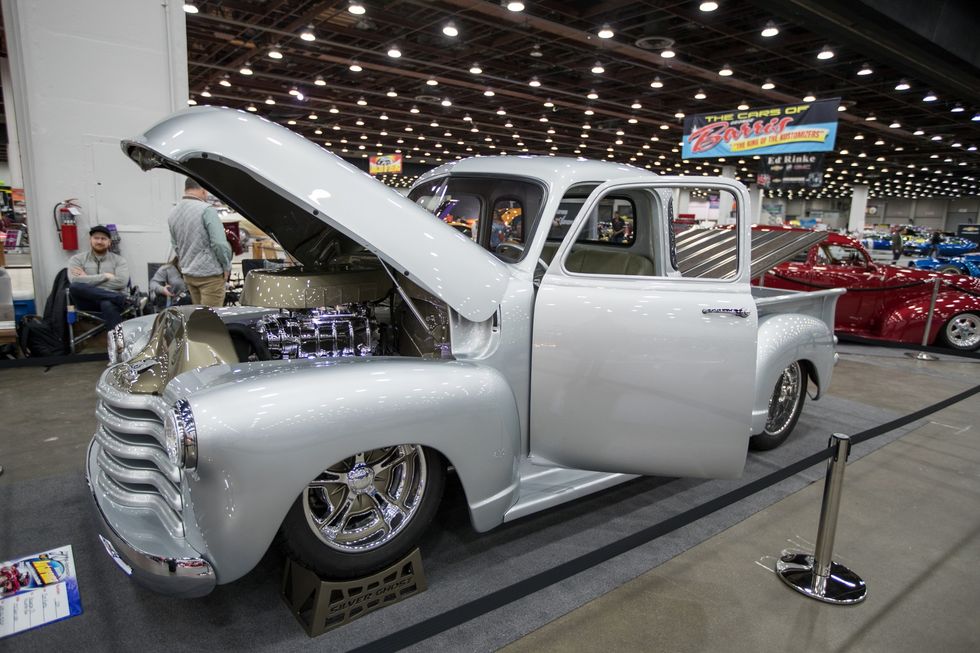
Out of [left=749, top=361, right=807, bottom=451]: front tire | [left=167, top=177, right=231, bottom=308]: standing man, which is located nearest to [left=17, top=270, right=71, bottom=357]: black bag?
[left=167, top=177, right=231, bottom=308]: standing man

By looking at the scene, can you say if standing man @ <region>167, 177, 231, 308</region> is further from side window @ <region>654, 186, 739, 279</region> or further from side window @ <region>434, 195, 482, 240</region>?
→ side window @ <region>654, 186, 739, 279</region>

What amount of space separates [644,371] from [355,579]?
60.2 inches

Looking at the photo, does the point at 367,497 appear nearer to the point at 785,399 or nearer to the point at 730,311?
the point at 730,311

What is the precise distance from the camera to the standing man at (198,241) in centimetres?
543

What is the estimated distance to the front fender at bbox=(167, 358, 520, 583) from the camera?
1887mm

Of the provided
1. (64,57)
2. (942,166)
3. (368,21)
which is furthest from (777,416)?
(942,166)

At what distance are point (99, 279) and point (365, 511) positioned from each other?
16.8ft

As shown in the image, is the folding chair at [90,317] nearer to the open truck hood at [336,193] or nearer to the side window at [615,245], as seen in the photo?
the open truck hood at [336,193]

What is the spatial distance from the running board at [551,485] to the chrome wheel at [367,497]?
455mm

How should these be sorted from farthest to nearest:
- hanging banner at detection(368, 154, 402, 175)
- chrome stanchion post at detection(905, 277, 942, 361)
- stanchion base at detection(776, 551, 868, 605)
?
hanging banner at detection(368, 154, 402, 175), chrome stanchion post at detection(905, 277, 942, 361), stanchion base at detection(776, 551, 868, 605)

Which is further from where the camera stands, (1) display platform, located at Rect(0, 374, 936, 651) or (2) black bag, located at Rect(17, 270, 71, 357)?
(2) black bag, located at Rect(17, 270, 71, 357)

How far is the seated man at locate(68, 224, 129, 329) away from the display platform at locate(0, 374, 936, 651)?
3037mm

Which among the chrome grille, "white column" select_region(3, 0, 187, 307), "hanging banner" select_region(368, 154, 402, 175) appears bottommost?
the chrome grille

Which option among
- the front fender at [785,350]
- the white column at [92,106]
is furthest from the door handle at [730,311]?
the white column at [92,106]
